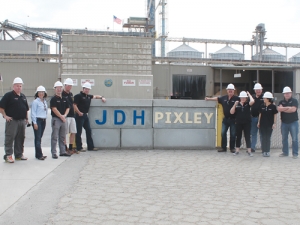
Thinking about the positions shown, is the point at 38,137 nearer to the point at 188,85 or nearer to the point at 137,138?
the point at 137,138

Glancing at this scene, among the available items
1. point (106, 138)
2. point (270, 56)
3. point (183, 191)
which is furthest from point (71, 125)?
point (270, 56)

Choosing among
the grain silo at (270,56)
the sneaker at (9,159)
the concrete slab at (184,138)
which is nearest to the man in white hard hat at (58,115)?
the sneaker at (9,159)

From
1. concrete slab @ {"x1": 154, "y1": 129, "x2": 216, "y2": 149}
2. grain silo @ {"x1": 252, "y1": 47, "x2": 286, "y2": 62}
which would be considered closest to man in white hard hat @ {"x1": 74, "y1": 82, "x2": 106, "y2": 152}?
concrete slab @ {"x1": 154, "y1": 129, "x2": 216, "y2": 149}

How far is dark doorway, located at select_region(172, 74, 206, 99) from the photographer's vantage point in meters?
44.7

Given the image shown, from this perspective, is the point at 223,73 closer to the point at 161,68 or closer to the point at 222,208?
the point at 161,68

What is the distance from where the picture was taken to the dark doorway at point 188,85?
44656mm

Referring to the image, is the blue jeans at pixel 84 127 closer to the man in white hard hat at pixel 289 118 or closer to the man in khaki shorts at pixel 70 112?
the man in khaki shorts at pixel 70 112

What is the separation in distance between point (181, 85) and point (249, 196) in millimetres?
39750

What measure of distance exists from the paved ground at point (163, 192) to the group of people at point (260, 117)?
635mm

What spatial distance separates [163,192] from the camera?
5.70m

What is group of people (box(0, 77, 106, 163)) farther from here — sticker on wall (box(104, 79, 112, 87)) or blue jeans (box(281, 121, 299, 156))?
sticker on wall (box(104, 79, 112, 87))

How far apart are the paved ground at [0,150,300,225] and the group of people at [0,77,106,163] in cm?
52

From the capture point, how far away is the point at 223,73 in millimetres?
45219

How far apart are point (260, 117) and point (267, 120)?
233 millimetres
